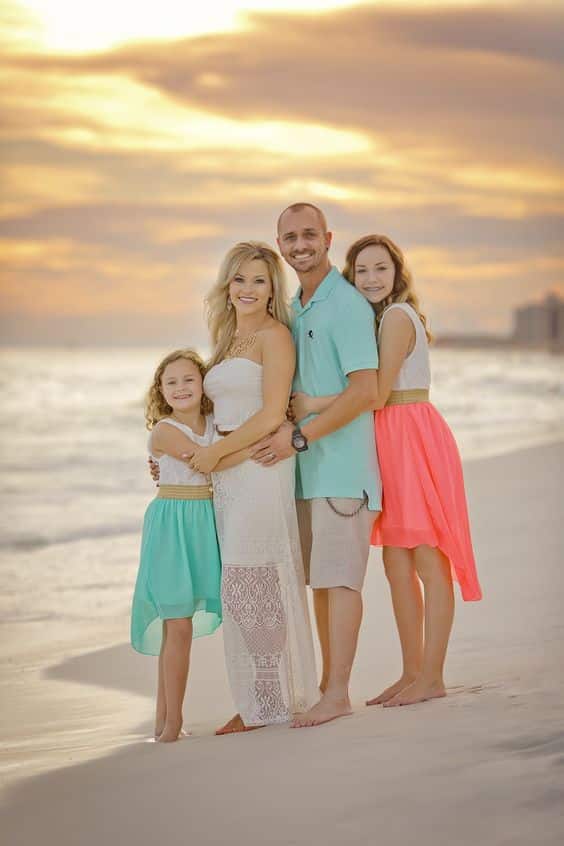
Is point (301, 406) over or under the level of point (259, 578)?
over

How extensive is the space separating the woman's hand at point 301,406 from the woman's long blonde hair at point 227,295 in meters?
0.27

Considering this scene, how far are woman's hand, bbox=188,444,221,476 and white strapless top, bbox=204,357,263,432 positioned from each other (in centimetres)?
10

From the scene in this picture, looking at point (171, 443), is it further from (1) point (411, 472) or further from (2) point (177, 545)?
(1) point (411, 472)

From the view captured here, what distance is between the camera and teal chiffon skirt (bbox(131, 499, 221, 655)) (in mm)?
4156

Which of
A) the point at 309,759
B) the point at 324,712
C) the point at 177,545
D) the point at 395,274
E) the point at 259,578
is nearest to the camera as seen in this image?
the point at 309,759

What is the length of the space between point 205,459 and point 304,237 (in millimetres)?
885

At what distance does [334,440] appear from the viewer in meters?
4.12

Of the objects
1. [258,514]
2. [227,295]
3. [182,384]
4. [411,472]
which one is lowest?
[258,514]

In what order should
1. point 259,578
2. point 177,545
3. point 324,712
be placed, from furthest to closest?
point 177,545 < point 259,578 < point 324,712

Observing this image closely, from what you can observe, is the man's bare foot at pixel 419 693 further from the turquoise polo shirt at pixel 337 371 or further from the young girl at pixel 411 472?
the turquoise polo shirt at pixel 337 371

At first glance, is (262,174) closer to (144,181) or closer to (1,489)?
(144,181)

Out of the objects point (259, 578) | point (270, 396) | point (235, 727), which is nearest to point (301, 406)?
point (270, 396)

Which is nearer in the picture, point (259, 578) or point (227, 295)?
point (259, 578)

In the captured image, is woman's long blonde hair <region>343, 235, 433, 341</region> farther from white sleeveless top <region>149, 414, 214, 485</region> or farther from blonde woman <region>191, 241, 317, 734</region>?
white sleeveless top <region>149, 414, 214, 485</region>
